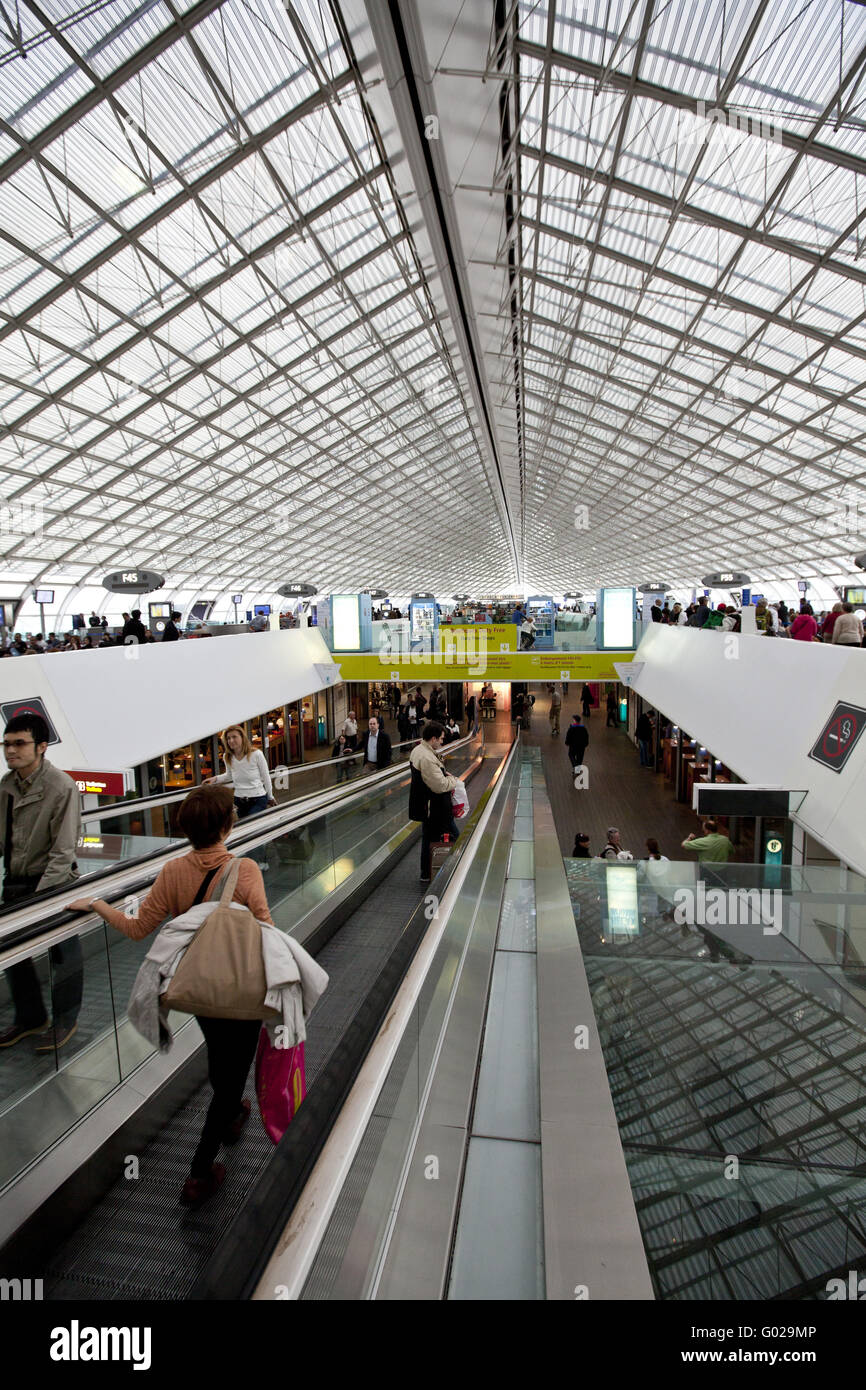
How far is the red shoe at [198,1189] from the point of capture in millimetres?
2736

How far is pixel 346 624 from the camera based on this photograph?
86.4ft

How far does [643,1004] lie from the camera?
4.43 m

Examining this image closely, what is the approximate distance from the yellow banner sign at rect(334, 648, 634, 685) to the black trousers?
2272 centimetres

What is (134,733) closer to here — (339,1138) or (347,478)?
(339,1138)

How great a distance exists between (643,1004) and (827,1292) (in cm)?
179

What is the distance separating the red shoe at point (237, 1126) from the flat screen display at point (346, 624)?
23.3m

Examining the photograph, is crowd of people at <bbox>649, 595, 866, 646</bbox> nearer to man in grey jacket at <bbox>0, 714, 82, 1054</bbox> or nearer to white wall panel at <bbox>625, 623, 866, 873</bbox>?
white wall panel at <bbox>625, 623, 866, 873</bbox>

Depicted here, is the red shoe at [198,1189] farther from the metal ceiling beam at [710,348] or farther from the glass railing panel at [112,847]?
the metal ceiling beam at [710,348]

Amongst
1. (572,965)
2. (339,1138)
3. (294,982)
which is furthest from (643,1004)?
(339,1138)

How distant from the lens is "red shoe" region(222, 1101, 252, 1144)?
9.86 feet

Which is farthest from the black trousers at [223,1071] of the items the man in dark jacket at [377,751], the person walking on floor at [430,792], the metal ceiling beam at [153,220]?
the metal ceiling beam at [153,220]

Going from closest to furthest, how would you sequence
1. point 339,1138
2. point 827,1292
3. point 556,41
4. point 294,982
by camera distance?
1. point 339,1138
2. point 294,982
3. point 827,1292
4. point 556,41

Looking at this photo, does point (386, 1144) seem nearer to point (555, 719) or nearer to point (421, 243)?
point (421, 243)

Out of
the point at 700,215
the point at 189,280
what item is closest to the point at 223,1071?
the point at 700,215
